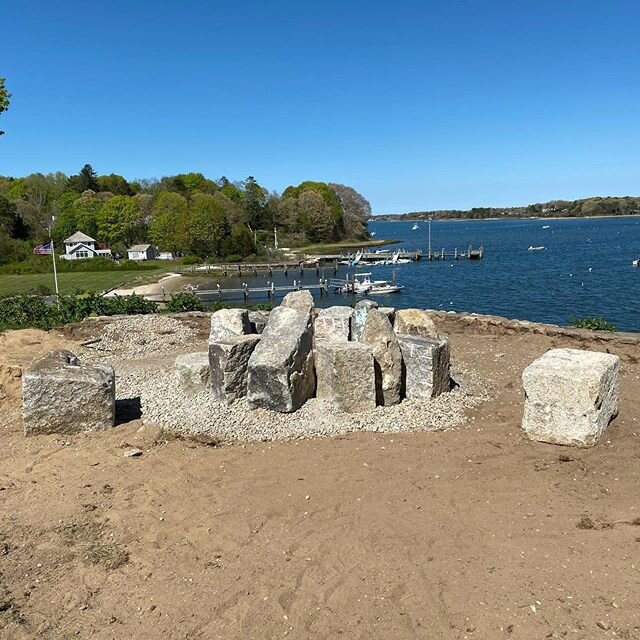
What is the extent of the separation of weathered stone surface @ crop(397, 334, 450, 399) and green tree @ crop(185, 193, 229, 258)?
71467 mm

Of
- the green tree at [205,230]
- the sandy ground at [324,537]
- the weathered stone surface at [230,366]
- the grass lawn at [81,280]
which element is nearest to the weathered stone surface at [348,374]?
the sandy ground at [324,537]

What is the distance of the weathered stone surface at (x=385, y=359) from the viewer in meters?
9.33

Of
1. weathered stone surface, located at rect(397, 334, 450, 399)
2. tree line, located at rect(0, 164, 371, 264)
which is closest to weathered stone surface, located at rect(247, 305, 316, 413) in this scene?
weathered stone surface, located at rect(397, 334, 450, 399)

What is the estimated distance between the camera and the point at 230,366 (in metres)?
9.19

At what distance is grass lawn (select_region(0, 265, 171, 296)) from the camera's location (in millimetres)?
48906

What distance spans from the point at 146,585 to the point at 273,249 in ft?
281

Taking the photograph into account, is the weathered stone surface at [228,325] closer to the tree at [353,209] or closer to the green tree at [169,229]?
the green tree at [169,229]

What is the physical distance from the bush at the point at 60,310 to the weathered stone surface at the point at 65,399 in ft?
31.9

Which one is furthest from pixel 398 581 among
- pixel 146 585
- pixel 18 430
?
pixel 18 430

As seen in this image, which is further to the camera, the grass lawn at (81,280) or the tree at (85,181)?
the tree at (85,181)

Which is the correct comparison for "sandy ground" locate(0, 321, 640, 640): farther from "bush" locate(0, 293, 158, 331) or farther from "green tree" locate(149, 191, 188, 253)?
"green tree" locate(149, 191, 188, 253)

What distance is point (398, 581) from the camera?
5055 mm

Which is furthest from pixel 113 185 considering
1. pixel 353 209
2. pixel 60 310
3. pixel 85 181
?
pixel 60 310

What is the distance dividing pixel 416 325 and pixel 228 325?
12.0 ft
